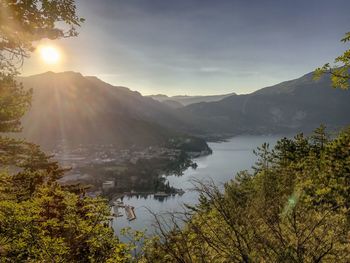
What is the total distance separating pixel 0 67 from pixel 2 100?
2.44 meters

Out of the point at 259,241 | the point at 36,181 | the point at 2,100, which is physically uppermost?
the point at 2,100

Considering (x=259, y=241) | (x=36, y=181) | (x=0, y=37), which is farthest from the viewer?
(x=36, y=181)

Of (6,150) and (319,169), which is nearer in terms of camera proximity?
(6,150)

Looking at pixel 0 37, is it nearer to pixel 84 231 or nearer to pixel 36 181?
pixel 84 231

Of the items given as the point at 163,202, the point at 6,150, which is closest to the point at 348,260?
the point at 6,150

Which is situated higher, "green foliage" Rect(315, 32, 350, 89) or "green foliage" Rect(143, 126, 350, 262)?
"green foliage" Rect(315, 32, 350, 89)

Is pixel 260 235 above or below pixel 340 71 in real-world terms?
below

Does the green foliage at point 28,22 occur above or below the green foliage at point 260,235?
above

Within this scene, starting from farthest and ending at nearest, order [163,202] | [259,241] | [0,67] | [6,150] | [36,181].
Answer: [163,202], [36,181], [6,150], [0,67], [259,241]

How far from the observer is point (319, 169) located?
94.2 ft

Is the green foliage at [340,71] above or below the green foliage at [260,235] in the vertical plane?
above

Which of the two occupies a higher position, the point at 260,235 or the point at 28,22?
the point at 28,22

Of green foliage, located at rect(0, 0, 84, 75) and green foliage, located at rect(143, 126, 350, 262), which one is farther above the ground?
green foliage, located at rect(0, 0, 84, 75)

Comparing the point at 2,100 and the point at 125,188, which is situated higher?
the point at 2,100
